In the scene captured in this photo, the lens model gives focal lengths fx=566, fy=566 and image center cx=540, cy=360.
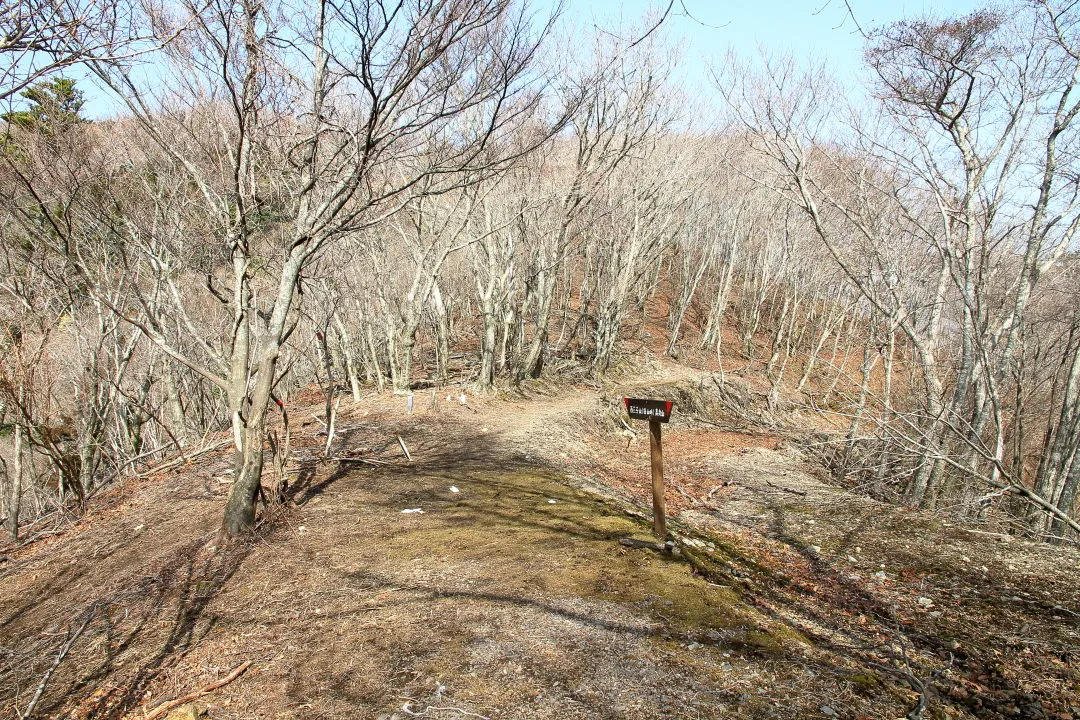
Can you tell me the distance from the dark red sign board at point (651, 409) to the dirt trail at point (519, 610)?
108 cm

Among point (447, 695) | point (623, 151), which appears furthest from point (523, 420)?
point (447, 695)

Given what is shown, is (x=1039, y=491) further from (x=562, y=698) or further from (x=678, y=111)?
(x=678, y=111)

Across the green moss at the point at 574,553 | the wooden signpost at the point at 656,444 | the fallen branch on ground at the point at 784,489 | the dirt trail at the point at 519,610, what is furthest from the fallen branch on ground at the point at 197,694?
the fallen branch on ground at the point at 784,489

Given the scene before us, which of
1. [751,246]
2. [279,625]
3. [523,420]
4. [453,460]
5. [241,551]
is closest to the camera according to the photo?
[279,625]

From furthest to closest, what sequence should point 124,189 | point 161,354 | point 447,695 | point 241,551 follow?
point 161,354 → point 124,189 → point 241,551 → point 447,695

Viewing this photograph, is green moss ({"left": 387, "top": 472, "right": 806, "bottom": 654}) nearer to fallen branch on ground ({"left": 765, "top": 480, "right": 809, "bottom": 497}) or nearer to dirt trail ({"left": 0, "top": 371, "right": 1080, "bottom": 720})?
dirt trail ({"left": 0, "top": 371, "right": 1080, "bottom": 720})

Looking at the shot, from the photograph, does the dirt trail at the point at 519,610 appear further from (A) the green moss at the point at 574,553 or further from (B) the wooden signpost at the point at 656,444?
(B) the wooden signpost at the point at 656,444

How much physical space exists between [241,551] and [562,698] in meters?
2.95

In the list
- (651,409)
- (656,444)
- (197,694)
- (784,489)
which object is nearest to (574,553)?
(656,444)

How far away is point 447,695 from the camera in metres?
2.74

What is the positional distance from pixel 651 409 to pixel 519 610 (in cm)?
213

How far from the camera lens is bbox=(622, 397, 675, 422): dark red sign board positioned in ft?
16.1

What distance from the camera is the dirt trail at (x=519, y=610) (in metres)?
2.83

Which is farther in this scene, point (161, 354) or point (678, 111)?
point (678, 111)
